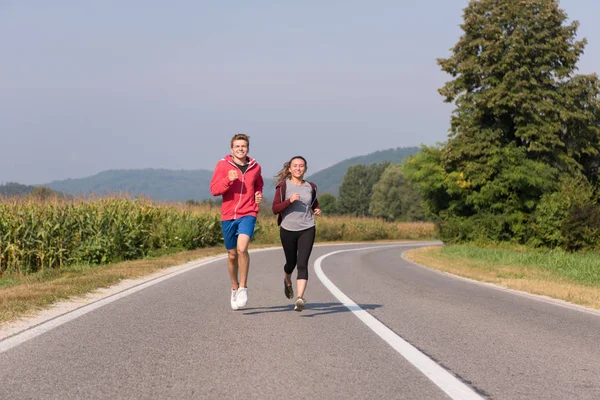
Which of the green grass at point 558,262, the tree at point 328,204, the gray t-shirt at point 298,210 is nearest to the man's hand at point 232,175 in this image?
the gray t-shirt at point 298,210

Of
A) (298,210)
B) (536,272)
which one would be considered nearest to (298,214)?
(298,210)

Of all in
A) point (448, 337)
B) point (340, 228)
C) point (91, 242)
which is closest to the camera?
point (448, 337)

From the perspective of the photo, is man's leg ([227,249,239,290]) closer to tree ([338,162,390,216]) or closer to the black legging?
the black legging

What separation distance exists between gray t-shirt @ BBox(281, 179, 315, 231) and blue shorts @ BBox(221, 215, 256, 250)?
0.50 metres

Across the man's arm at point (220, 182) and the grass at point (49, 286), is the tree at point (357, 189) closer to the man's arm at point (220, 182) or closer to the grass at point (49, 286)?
the grass at point (49, 286)

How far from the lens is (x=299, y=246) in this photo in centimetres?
851

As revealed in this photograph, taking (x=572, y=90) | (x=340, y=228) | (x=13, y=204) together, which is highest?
(x=572, y=90)

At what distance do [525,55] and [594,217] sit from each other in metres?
9.42

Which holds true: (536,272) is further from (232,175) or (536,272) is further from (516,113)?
(516,113)

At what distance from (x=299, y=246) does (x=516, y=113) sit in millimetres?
25550

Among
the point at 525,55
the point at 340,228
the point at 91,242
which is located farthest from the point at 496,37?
the point at 340,228

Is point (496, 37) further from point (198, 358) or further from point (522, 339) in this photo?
point (198, 358)

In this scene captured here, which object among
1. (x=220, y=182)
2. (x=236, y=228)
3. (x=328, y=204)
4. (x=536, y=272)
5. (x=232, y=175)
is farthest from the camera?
(x=328, y=204)

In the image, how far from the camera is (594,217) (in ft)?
81.0
